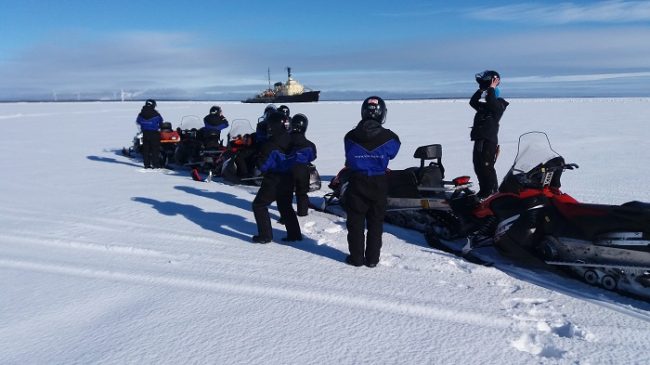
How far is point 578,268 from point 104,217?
499 centimetres

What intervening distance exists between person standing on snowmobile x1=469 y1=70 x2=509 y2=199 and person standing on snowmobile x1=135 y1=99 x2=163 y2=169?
643 centimetres

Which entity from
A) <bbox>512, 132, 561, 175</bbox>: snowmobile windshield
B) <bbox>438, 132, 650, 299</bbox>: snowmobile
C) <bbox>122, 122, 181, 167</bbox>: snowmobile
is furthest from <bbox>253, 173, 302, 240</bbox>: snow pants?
<bbox>122, 122, 181, 167</bbox>: snowmobile

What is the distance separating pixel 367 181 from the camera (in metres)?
4.20

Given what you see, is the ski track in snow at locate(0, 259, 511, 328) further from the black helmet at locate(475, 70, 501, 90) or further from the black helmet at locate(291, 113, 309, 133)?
the black helmet at locate(475, 70, 501, 90)

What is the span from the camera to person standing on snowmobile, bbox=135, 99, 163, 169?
10055mm

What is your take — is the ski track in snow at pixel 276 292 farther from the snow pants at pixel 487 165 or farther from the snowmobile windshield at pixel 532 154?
the snow pants at pixel 487 165

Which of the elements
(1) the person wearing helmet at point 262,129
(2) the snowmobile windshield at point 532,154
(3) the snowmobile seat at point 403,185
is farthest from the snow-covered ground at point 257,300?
(1) the person wearing helmet at point 262,129

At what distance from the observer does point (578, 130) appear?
52.9ft

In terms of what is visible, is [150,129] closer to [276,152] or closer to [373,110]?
[276,152]

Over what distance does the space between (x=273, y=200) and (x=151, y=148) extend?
5.95 m

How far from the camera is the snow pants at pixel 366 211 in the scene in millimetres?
4211

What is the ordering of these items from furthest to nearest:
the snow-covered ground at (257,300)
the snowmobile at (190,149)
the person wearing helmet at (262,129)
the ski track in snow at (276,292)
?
the snowmobile at (190,149), the person wearing helmet at (262,129), the ski track in snow at (276,292), the snow-covered ground at (257,300)

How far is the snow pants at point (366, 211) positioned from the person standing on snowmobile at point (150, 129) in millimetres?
6859

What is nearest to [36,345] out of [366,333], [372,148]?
[366,333]
